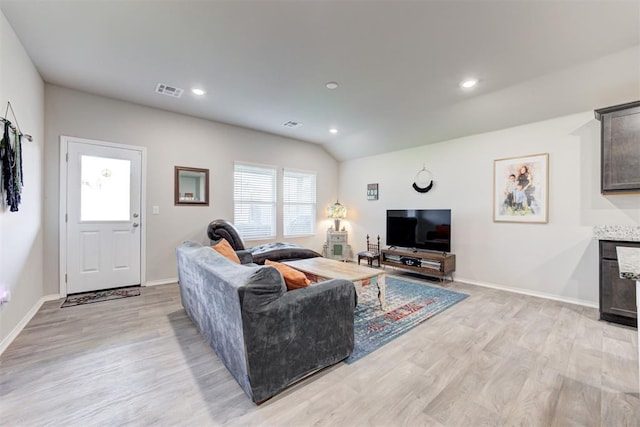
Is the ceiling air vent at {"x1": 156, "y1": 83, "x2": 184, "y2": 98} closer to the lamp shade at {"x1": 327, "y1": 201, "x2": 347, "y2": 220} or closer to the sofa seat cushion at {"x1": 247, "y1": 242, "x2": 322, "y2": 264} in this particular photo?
the sofa seat cushion at {"x1": 247, "y1": 242, "x2": 322, "y2": 264}

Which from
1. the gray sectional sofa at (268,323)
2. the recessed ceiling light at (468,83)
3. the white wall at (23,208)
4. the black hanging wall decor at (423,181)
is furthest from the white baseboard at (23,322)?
the black hanging wall decor at (423,181)

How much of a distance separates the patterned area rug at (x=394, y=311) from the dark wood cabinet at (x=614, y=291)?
1.38 meters

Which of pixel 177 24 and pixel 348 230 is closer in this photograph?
pixel 177 24

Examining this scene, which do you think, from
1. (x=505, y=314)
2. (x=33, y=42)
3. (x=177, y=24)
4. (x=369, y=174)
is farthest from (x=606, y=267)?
(x=33, y=42)

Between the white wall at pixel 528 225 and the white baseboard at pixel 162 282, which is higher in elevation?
the white wall at pixel 528 225

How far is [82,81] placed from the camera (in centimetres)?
330

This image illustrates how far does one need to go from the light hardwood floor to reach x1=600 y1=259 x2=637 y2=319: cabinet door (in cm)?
18

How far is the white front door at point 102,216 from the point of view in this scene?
359 centimetres

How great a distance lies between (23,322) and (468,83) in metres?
5.51

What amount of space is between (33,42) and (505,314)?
5.67m

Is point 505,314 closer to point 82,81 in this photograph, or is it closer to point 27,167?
point 27,167

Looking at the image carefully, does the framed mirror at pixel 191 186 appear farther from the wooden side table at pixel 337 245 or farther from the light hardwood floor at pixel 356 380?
the wooden side table at pixel 337 245

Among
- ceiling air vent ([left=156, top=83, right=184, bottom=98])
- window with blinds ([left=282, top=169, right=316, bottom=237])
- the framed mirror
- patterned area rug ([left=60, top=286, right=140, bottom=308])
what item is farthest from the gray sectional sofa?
window with blinds ([left=282, top=169, right=316, bottom=237])

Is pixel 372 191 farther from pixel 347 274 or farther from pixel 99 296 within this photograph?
pixel 99 296
